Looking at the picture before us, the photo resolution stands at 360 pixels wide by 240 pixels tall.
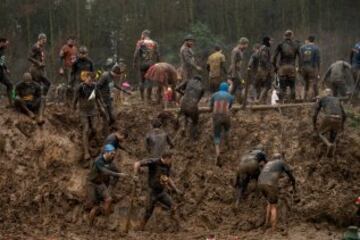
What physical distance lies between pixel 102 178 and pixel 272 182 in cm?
363

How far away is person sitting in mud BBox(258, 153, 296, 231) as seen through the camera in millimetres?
15586

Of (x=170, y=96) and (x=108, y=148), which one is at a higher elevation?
(x=170, y=96)

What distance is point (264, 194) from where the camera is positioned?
51.9ft

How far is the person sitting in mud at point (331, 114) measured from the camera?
1695 centimetres

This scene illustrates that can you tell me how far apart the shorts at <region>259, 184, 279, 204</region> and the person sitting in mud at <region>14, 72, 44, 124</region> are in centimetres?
579

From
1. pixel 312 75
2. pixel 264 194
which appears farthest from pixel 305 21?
pixel 264 194

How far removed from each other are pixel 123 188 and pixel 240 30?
19.2 m

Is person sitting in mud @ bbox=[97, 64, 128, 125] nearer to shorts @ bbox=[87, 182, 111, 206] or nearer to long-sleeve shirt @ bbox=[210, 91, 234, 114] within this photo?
long-sleeve shirt @ bbox=[210, 91, 234, 114]

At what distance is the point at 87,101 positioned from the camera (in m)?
17.4

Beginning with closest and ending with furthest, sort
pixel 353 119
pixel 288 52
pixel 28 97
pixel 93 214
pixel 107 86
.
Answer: pixel 93 214 < pixel 107 86 < pixel 28 97 < pixel 353 119 < pixel 288 52

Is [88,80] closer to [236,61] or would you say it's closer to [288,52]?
[236,61]

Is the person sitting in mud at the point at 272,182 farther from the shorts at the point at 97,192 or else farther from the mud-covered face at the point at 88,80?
the mud-covered face at the point at 88,80

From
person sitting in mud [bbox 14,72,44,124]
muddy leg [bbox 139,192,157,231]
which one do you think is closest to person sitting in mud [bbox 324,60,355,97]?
muddy leg [bbox 139,192,157,231]

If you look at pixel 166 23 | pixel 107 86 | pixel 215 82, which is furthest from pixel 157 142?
pixel 166 23
